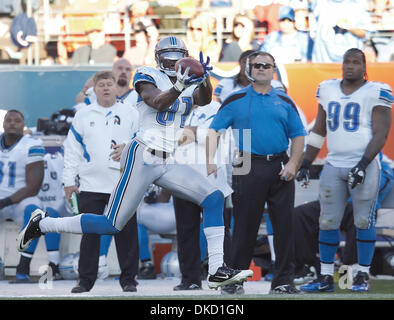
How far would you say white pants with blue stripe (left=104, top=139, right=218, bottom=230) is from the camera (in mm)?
5738

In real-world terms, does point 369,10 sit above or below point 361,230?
above

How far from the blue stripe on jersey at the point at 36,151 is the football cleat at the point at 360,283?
341 cm

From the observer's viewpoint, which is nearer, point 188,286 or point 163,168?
point 163,168

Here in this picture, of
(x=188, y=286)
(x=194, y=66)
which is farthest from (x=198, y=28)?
(x=194, y=66)

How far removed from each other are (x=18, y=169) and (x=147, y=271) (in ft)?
5.44

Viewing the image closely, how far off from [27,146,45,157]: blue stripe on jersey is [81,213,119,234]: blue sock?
2.94 metres

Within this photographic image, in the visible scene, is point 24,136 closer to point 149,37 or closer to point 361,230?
point 149,37

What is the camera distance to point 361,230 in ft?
24.0

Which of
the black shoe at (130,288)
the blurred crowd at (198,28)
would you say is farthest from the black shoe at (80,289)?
the blurred crowd at (198,28)

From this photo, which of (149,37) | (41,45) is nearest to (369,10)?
(149,37)

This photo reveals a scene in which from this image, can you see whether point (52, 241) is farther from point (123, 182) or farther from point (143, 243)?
point (123, 182)

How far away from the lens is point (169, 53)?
6.05 meters

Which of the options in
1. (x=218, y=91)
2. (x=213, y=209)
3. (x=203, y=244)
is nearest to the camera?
(x=213, y=209)

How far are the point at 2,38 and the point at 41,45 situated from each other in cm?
56
